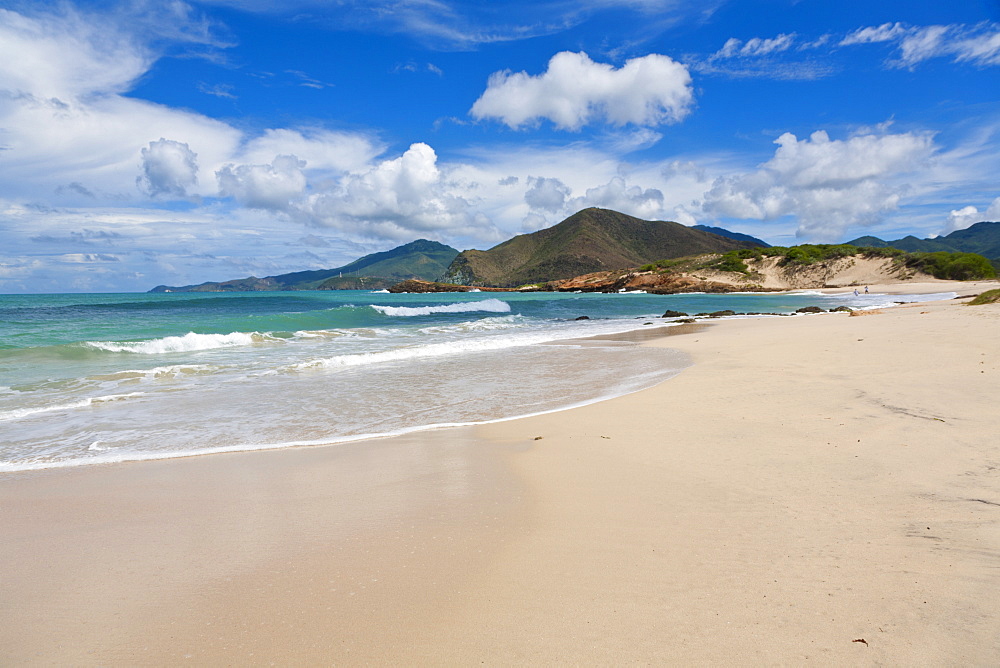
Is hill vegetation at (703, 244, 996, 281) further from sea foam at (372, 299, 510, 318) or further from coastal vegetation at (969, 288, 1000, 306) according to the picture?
coastal vegetation at (969, 288, 1000, 306)

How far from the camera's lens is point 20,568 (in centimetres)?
307

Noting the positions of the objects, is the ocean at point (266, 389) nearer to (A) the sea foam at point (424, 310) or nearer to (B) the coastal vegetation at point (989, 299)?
(B) the coastal vegetation at point (989, 299)

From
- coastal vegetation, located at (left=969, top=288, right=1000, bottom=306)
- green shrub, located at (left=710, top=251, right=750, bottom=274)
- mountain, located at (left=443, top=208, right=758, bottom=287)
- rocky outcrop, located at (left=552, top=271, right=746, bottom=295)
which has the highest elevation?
mountain, located at (left=443, top=208, right=758, bottom=287)

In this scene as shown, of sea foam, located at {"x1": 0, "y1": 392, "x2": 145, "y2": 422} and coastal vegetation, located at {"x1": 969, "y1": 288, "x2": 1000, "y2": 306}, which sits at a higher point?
coastal vegetation, located at {"x1": 969, "y1": 288, "x2": 1000, "y2": 306}

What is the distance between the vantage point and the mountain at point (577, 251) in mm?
161375

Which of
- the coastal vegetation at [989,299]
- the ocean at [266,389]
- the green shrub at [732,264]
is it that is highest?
the green shrub at [732,264]

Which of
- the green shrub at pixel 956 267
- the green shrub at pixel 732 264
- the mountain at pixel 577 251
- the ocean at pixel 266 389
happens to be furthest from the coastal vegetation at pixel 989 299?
the mountain at pixel 577 251

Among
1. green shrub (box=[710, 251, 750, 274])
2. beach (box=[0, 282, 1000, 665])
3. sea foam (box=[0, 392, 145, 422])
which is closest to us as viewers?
beach (box=[0, 282, 1000, 665])

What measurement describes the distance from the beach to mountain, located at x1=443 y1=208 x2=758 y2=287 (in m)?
152

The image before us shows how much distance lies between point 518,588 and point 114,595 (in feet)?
7.27

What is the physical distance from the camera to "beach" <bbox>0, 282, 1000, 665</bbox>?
7.11ft

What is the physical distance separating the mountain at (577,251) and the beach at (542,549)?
152 meters

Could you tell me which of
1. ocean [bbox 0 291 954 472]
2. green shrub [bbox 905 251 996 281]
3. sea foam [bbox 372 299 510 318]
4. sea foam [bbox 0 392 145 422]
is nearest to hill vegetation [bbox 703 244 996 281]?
green shrub [bbox 905 251 996 281]

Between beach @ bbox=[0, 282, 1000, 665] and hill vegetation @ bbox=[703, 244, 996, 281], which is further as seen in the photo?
hill vegetation @ bbox=[703, 244, 996, 281]
